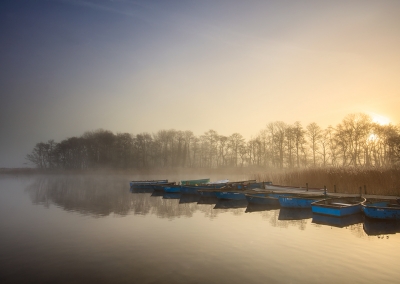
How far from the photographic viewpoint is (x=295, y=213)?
1841 centimetres

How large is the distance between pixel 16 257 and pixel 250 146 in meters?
72.0

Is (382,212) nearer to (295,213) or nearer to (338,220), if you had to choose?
(338,220)

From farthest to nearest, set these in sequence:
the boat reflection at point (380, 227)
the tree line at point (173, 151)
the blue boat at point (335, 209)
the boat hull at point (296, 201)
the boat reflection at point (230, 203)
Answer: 1. the tree line at point (173, 151)
2. the boat reflection at point (230, 203)
3. the boat hull at point (296, 201)
4. the blue boat at point (335, 209)
5. the boat reflection at point (380, 227)

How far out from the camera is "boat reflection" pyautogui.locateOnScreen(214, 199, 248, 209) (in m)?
22.8

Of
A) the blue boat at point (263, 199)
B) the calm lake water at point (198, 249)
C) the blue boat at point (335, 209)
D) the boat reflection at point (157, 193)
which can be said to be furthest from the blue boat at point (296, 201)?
the boat reflection at point (157, 193)

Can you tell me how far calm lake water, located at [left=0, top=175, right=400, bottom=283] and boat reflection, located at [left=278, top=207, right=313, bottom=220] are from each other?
61 mm

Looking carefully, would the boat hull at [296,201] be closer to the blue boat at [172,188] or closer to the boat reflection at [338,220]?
the boat reflection at [338,220]

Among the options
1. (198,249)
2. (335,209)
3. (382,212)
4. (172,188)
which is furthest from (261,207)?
(172,188)

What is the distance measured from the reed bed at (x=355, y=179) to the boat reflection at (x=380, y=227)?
691cm

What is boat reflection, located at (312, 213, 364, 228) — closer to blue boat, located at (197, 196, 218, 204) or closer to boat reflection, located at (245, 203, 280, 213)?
boat reflection, located at (245, 203, 280, 213)

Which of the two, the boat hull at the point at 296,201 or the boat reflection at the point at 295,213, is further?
the boat hull at the point at 296,201

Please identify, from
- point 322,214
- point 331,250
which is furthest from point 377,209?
point 331,250

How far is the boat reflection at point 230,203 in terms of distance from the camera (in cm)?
2281

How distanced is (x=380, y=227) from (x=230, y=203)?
12104 mm
